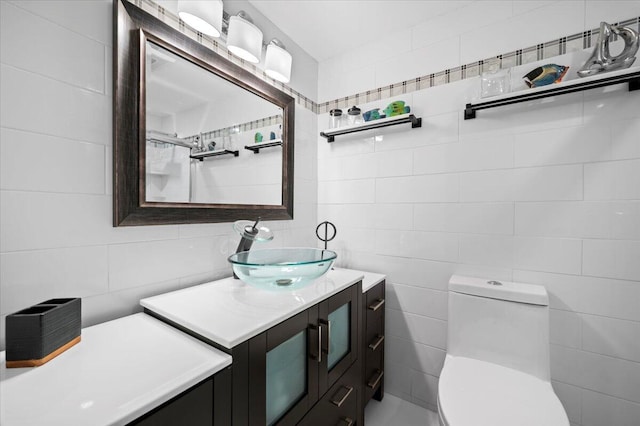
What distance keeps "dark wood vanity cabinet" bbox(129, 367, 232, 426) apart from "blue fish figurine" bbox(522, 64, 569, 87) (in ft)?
5.70

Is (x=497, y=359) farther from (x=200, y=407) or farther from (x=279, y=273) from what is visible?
(x=200, y=407)

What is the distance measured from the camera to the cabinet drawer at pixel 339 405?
1062 mm

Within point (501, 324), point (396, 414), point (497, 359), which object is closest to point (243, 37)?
point (501, 324)

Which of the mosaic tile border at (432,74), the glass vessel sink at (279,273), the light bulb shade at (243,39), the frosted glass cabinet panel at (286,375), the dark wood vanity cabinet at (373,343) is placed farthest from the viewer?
the dark wood vanity cabinet at (373,343)

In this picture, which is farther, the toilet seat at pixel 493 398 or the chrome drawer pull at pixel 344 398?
the chrome drawer pull at pixel 344 398

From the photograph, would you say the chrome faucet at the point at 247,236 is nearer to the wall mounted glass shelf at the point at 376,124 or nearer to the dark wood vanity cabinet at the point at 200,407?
the dark wood vanity cabinet at the point at 200,407

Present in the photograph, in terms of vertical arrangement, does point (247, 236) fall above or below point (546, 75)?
below

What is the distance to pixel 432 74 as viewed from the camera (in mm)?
1611

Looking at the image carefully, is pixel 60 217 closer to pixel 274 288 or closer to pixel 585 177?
pixel 274 288

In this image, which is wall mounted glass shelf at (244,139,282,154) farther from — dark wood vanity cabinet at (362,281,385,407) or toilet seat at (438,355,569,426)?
toilet seat at (438,355,569,426)

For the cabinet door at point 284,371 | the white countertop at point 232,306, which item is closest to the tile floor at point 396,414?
the cabinet door at point 284,371

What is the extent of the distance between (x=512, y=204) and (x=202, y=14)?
1699mm

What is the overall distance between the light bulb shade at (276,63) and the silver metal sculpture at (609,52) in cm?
144

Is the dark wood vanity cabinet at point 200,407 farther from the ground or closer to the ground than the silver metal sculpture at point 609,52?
closer to the ground
